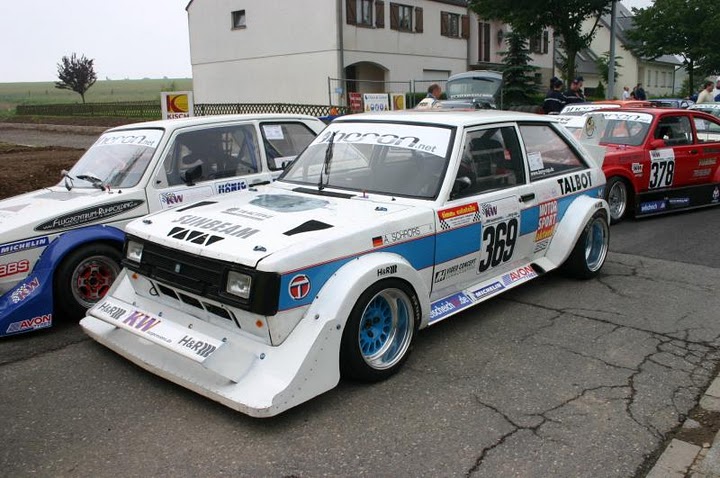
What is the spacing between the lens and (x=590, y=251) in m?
6.46

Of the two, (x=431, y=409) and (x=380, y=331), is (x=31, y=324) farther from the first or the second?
(x=431, y=409)

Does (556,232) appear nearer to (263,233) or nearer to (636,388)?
(636,388)

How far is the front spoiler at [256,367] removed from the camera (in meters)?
3.51

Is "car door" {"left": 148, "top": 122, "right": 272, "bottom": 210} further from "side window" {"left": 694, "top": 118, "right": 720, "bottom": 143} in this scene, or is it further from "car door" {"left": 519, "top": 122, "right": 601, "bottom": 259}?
"side window" {"left": 694, "top": 118, "right": 720, "bottom": 143}

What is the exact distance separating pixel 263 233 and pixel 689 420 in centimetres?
272

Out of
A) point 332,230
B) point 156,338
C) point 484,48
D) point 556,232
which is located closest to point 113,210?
point 156,338

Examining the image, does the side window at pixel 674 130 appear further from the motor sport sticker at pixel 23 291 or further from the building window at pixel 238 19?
the building window at pixel 238 19

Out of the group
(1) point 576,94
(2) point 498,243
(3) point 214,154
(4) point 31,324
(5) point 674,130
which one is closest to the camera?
(4) point 31,324

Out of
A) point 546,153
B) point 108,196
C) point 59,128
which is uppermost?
point 59,128

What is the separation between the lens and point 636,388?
412 centimetres

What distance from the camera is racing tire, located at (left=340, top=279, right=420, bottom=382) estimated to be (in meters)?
3.91

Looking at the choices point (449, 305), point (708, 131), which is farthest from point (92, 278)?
point (708, 131)

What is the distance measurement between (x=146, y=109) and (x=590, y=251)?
103 ft

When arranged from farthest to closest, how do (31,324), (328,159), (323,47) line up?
(323,47)
(328,159)
(31,324)
